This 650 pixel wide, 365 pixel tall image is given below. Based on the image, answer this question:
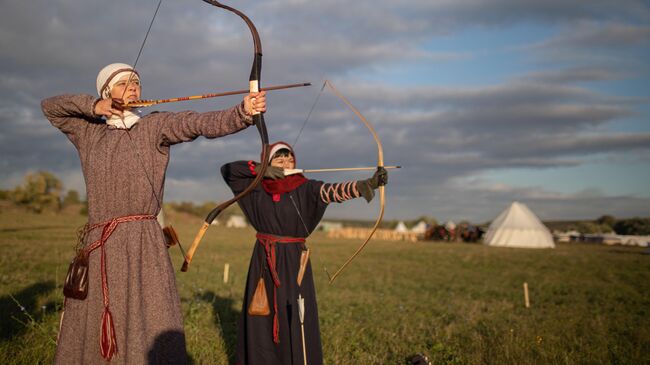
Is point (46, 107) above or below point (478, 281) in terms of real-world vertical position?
above

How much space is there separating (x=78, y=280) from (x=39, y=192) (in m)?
40.9

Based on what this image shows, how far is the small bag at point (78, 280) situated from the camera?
2.56 m

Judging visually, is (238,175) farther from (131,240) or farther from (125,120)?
(131,240)

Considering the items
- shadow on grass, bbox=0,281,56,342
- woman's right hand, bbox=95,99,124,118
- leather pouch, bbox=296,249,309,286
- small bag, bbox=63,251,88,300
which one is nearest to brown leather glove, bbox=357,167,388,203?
leather pouch, bbox=296,249,309,286

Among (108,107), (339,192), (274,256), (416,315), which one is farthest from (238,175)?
(416,315)

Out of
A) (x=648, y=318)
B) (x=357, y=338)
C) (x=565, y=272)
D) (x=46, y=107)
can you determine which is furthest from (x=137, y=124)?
(x=565, y=272)

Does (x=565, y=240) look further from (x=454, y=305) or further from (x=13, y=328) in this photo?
(x=13, y=328)

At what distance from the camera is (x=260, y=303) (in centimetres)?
403

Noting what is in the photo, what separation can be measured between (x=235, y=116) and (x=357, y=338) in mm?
4032

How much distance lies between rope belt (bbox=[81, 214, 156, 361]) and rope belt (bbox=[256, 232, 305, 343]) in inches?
60.7

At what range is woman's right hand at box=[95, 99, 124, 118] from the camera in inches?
104

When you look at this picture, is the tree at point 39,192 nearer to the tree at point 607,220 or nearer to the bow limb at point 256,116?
the bow limb at point 256,116

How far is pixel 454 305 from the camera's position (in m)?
8.84

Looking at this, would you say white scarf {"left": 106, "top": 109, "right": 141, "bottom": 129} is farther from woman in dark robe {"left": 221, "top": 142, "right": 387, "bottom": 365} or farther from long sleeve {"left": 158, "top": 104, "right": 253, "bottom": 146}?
woman in dark robe {"left": 221, "top": 142, "right": 387, "bottom": 365}
